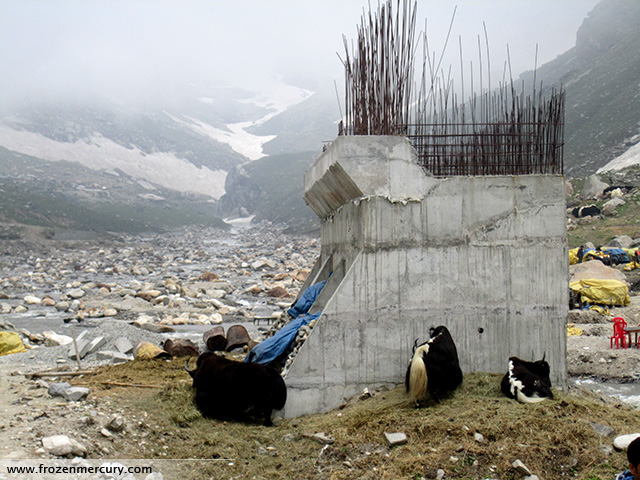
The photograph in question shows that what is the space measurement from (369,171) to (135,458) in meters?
3.89

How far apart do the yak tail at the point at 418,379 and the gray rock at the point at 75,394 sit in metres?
3.29

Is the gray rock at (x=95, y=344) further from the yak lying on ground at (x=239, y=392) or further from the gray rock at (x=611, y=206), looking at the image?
the gray rock at (x=611, y=206)

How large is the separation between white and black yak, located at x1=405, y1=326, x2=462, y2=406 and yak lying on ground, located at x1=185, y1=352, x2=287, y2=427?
1.41 m

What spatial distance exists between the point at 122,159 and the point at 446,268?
95050mm

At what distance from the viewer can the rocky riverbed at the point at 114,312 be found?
5402mm

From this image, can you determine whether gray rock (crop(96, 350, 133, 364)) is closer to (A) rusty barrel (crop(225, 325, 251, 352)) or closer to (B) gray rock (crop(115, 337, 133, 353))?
(B) gray rock (crop(115, 337, 133, 353))

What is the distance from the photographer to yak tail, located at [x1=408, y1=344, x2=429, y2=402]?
6184 mm

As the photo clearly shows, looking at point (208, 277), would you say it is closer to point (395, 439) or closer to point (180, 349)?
point (180, 349)

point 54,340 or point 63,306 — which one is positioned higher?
point 63,306

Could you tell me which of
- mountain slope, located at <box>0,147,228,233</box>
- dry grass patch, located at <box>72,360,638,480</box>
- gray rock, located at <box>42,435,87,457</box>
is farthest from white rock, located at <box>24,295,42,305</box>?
mountain slope, located at <box>0,147,228,233</box>

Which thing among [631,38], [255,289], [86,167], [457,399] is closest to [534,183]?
[457,399]

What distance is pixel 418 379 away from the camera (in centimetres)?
621

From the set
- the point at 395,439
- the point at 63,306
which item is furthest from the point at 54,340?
the point at 395,439

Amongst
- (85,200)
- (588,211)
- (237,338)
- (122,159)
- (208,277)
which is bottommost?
(237,338)
